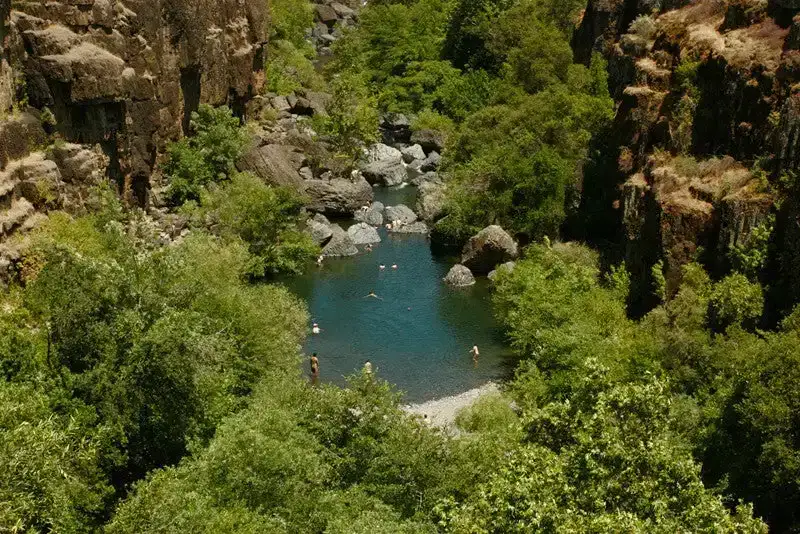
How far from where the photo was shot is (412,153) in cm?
7588

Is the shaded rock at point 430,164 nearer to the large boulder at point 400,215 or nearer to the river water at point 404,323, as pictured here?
the large boulder at point 400,215

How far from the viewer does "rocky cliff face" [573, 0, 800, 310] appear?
34000 mm

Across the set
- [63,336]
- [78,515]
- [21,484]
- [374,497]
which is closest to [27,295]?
[63,336]

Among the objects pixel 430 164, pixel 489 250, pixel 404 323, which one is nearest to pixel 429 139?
pixel 430 164

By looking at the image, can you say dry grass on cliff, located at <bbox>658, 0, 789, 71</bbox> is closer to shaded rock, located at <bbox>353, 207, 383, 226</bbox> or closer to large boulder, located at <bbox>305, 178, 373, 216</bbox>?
shaded rock, located at <bbox>353, 207, 383, 226</bbox>

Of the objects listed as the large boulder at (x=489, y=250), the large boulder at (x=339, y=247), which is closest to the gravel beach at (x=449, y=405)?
the large boulder at (x=489, y=250)

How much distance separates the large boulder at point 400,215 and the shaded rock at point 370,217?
2.07 feet

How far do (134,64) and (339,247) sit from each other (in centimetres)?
1636

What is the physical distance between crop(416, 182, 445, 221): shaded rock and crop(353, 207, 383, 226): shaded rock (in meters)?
2.86

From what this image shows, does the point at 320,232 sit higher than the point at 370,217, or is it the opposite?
the point at 320,232

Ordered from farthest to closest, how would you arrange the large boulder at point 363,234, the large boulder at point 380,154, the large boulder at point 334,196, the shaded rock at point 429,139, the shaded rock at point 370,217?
the shaded rock at point 429,139 → the large boulder at point 380,154 → the shaded rock at point 370,217 → the large boulder at point 334,196 → the large boulder at point 363,234

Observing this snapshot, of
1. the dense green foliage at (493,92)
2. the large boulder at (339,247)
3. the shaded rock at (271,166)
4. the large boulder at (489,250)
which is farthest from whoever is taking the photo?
the shaded rock at (271,166)

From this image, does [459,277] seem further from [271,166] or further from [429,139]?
[429,139]

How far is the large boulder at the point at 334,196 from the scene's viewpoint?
6103 cm
